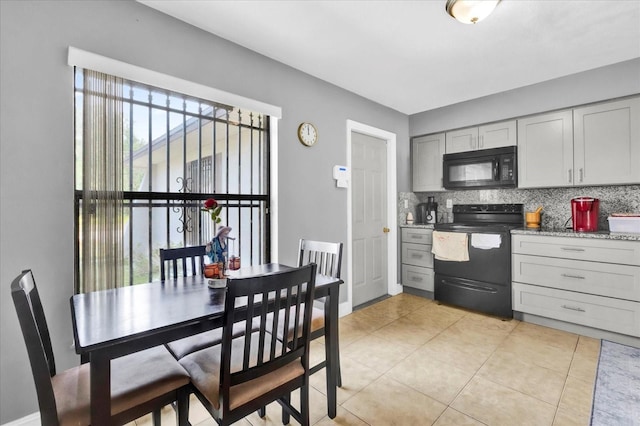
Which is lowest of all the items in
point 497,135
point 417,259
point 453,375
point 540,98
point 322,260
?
point 453,375

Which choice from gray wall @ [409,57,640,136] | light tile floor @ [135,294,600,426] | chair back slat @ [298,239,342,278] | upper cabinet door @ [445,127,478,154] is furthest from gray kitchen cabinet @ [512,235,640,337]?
chair back slat @ [298,239,342,278]

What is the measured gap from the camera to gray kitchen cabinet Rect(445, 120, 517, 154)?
3508 millimetres

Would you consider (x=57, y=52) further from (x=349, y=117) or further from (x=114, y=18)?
(x=349, y=117)

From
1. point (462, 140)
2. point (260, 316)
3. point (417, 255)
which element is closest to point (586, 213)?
point (462, 140)

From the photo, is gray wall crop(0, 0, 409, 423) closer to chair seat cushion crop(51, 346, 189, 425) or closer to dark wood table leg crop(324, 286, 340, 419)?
chair seat cushion crop(51, 346, 189, 425)

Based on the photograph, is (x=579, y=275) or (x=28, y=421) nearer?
(x=28, y=421)

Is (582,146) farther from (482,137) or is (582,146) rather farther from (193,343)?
(193,343)

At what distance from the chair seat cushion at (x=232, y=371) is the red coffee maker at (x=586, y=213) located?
10.5ft

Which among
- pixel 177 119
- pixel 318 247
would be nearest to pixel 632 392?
pixel 318 247

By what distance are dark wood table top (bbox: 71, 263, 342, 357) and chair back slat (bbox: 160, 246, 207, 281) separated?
25 cm

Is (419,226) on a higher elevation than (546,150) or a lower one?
lower

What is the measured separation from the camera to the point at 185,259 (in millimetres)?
2066

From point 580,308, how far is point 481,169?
1.73m

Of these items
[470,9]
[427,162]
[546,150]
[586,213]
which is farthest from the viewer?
[427,162]
